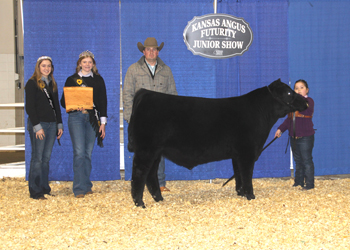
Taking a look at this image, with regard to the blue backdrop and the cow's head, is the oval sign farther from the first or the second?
the cow's head

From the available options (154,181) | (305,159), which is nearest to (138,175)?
(154,181)

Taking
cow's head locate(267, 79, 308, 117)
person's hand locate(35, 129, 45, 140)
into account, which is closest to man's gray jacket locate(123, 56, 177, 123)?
person's hand locate(35, 129, 45, 140)

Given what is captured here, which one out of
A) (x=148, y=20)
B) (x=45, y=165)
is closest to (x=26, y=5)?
(x=148, y=20)

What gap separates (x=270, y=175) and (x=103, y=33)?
3.38 m

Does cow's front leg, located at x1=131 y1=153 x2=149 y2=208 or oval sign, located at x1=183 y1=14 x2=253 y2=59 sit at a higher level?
oval sign, located at x1=183 y1=14 x2=253 y2=59

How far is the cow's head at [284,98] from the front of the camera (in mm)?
4012

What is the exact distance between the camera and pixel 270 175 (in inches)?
207

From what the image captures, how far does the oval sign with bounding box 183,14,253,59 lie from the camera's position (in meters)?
5.03

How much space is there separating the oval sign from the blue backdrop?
0.10 m

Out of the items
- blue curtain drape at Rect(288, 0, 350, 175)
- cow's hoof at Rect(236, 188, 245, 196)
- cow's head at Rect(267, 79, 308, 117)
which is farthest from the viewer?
blue curtain drape at Rect(288, 0, 350, 175)

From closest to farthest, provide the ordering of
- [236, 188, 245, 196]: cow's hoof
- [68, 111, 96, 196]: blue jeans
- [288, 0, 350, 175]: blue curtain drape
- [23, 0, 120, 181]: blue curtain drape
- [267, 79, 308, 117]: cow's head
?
[267, 79, 308, 117]: cow's head
[236, 188, 245, 196]: cow's hoof
[68, 111, 96, 196]: blue jeans
[23, 0, 120, 181]: blue curtain drape
[288, 0, 350, 175]: blue curtain drape

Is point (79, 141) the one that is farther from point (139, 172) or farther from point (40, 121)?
point (139, 172)

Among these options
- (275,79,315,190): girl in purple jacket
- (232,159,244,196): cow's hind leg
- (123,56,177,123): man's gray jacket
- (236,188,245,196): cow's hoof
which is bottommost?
(236,188,245,196): cow's hoof

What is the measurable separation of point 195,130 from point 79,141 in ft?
5.33
